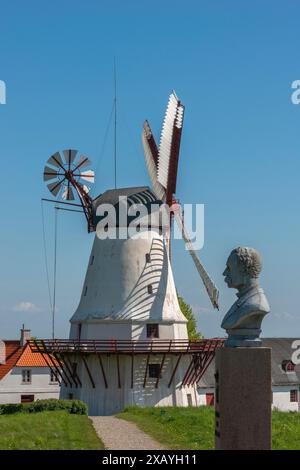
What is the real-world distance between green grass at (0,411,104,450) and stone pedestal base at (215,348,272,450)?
501 cm

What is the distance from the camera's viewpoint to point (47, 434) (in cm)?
1833

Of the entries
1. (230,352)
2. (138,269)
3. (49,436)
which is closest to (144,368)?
(138,269)

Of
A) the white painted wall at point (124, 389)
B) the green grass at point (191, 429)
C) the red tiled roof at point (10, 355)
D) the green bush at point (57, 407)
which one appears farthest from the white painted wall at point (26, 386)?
the green grass at point (191, 429)

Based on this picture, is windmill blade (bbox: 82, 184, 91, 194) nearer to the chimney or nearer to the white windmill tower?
the white windmill tower

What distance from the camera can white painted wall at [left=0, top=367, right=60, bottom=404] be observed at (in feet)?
173

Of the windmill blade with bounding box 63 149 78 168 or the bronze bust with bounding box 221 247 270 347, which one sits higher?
the windmill blade with bounding box 63 149 78 168

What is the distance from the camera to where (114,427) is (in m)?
22.0

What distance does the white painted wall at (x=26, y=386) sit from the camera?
5275 cm

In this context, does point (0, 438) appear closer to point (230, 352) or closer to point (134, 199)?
point (230, 352)

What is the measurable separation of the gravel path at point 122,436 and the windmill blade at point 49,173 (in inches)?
585

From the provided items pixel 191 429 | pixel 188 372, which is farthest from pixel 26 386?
pixel 191 429

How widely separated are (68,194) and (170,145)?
5582 mm

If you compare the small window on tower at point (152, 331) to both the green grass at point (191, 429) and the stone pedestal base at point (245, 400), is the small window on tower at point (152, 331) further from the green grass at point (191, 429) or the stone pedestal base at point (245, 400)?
the stone pedestal base at point (245, 400)

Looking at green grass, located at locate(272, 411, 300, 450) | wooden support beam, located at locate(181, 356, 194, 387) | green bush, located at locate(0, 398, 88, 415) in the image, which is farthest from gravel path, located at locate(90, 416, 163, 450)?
wooden support beam, located at locate(181, 356, 194, 387)
